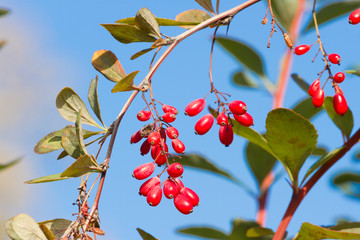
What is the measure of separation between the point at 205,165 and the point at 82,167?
108 centimetres

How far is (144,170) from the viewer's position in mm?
1569

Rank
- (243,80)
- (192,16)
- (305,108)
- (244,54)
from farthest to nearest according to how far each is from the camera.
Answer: (243,80), (244,54), (305,108), (192,16)

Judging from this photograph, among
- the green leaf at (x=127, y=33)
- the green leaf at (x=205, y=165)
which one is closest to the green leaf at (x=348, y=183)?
the green leaf at (x=205, y=165)

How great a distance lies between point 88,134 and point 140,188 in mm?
264

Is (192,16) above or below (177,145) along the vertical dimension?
above

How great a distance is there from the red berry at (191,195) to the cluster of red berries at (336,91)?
548mm

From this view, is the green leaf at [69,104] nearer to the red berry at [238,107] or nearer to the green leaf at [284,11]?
the red berry at [238,107]

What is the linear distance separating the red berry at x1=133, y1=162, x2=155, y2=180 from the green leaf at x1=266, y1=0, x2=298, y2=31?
116 cm

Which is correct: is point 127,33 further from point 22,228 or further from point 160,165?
point 22,228

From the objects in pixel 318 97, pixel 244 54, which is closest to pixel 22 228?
pixel 318 97

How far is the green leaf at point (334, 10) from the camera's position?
2604 millimetres

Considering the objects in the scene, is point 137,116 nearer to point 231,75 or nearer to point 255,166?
point 255,166

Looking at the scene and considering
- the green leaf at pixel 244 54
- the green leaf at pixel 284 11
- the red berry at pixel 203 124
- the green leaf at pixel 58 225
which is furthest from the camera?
the green leaf at pixel 244 54

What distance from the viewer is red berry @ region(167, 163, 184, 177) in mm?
1533
